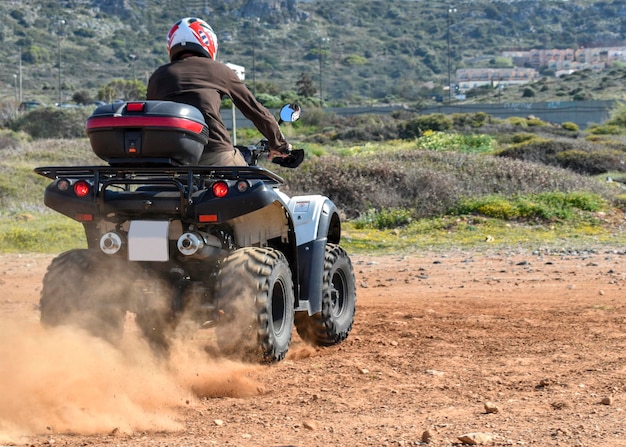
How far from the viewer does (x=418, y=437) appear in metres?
4.51

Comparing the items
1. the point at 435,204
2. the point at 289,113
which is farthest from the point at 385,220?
the point at 289,113

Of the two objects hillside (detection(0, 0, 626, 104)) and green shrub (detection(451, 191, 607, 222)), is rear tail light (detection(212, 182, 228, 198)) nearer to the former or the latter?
green shrub (detection(451, 191, 607, 222))

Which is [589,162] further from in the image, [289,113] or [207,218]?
[207,218]

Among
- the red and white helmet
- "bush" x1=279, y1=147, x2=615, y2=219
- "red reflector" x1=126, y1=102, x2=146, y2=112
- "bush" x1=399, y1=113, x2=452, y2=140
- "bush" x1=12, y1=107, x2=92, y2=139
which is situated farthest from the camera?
"bush" x1=12, y1=107, x2=92, y2=139

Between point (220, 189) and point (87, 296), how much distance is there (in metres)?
1.07

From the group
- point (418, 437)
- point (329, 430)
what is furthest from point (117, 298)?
point (418, 437)

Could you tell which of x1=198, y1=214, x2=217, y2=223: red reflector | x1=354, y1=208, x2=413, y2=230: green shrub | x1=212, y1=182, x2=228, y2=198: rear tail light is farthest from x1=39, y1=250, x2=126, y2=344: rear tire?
x1=354, y1=208, x2=413, y2=230: green shrub

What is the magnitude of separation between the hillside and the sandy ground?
7814 cm

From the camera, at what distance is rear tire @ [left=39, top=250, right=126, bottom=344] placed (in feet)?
19.5

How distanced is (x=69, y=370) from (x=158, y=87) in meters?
1.95

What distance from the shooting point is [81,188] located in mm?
5938

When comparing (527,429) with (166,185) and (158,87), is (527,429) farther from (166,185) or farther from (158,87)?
(158,87)

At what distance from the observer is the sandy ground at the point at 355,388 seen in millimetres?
4691

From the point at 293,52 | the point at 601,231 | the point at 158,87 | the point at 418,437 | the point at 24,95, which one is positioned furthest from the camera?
the point at 293,52
